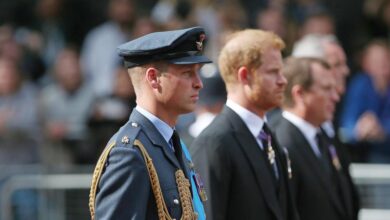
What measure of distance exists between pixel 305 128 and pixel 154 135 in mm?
2702

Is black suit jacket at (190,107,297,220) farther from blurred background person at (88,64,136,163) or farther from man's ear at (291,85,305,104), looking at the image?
blurred background person at (88,64,136,163)

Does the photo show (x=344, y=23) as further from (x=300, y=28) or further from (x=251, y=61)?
(x=251, y=61)

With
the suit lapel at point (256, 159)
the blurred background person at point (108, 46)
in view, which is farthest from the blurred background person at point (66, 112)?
the suit lapel at point (256, 159)

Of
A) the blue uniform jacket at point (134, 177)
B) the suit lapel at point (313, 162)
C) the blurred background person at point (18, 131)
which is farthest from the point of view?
the blurred background person at point (18, 131)

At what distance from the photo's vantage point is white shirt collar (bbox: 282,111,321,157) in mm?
7746

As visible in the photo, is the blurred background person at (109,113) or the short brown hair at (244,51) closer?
the short brown hair at (244,51)

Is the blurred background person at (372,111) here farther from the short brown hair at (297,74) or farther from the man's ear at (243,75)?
the man's ear at (243,75)

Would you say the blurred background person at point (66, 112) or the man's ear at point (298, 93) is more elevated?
the man's ear at point (298, 93)

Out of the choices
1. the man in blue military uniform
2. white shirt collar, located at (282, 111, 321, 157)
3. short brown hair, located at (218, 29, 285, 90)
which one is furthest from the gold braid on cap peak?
white shirt collar, located at (282, 111, 321, 157)

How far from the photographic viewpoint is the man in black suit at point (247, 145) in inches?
247

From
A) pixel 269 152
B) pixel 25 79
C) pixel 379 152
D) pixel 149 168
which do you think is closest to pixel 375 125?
pixel 379 152

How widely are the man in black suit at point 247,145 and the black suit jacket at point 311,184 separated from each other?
59cm

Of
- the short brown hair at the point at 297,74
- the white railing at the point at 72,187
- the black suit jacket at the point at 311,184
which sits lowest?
the white railing at the point at 72,187

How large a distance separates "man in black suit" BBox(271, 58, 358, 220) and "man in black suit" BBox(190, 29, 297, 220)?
64 centimetres
